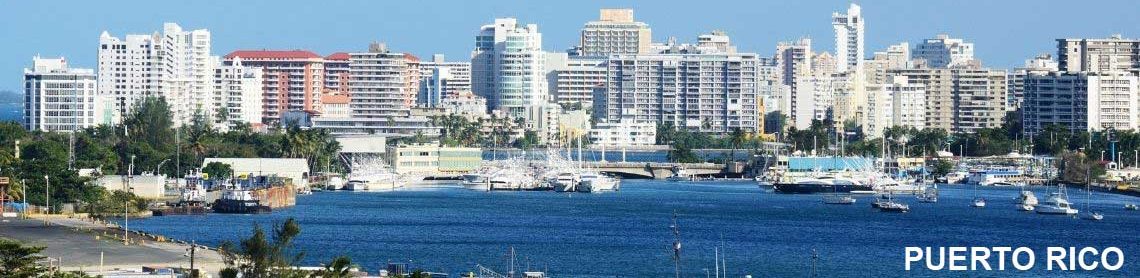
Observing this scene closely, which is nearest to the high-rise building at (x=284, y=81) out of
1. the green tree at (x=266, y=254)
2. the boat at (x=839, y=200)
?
the boat at (x=839, y=200)

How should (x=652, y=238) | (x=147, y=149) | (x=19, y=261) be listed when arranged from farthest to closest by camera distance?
1. (x=147, y=149)
2. (x=652, y=238)
3. (x=19, y=261)

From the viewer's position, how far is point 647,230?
73.4 metres

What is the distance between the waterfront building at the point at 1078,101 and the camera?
535 ft

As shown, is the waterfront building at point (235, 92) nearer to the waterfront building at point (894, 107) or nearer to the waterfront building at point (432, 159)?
the waterfront building at point (894, 107)

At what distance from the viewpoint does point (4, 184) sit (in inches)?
2739

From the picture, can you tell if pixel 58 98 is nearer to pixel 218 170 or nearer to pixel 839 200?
pixel 218 170

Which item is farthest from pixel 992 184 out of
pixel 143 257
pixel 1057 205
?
pixel 143 257

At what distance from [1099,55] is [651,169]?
194ft

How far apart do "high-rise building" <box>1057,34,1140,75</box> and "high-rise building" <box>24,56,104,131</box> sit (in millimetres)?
70304

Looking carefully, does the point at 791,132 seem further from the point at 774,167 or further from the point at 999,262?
the point at 999,262

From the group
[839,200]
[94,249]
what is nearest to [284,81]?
[839,200]

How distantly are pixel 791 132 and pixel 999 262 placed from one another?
10625 centimetres

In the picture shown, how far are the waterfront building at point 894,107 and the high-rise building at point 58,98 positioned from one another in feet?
235

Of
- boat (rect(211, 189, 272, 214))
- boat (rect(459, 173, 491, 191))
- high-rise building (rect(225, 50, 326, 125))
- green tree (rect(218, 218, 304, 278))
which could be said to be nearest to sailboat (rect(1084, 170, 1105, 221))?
boat (rect(459, 173, 491, 191))
